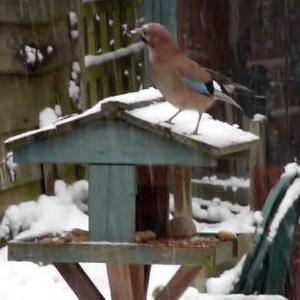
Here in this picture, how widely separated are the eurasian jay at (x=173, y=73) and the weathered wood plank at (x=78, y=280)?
501mm

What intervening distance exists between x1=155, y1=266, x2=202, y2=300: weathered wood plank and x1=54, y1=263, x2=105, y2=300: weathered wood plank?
0.67ft

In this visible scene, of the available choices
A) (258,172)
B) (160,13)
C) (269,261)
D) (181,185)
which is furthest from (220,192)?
(181,185)

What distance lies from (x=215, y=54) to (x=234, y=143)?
3860mm

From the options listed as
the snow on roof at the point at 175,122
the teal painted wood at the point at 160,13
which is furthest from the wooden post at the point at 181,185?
the teal painted wood at the point at 160,13

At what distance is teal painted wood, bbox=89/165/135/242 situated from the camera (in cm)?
321

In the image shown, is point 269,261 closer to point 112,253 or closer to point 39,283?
point 112,253

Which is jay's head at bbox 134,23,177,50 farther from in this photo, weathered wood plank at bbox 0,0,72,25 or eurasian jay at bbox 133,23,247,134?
weathered wood plank at bbox 0,0,72,25

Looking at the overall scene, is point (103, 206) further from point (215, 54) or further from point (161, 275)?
point (215, 54)

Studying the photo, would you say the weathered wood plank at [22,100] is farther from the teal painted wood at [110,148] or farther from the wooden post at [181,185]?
the teal painted wood at [110,148]

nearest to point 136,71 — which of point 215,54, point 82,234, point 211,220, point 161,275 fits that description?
point 215,54

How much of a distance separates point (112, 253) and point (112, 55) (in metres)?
3.88

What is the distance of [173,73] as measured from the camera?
322 centimetres

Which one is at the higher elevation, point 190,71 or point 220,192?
point 190,71

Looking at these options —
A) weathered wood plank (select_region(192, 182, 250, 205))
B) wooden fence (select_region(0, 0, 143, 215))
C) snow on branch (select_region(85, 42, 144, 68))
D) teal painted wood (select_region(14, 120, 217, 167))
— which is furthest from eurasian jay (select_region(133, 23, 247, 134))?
weathered wood plank (select_region(192, 182, 250, 205))
